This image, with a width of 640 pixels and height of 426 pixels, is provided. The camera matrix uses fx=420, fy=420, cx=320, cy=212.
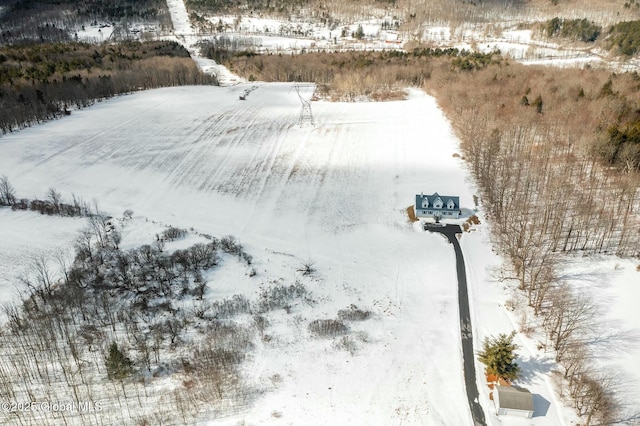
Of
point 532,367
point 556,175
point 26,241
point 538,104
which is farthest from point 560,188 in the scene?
point 26,241

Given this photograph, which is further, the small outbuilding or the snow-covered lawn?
the snow-covered lawn

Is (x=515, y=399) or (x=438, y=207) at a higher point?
(x=438, y=207)

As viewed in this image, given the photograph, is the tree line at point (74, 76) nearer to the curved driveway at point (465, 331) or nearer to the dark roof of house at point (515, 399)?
the curved driveway at point (465, 331)

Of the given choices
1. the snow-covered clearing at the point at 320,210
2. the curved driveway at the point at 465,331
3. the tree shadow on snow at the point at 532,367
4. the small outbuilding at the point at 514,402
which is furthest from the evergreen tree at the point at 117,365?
the tree shadow on snow at the point at 532,367

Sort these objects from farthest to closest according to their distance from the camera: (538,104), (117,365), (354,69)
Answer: (354,69), (538,104), (117,365)

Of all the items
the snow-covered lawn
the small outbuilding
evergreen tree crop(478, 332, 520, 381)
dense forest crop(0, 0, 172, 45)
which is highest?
dense forest crop(0, 0, 172, 45)

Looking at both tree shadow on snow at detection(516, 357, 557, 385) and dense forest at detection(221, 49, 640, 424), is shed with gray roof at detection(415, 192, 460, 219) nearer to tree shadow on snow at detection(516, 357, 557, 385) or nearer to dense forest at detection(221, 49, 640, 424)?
dense forest at detection(221, 49, 640, 424)

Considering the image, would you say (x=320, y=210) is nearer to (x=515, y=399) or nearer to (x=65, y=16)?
(x=515, y=399)

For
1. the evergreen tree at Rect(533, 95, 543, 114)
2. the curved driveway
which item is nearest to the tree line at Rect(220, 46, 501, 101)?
the evergreen tree at Rect(533, 95, 543, 114)
